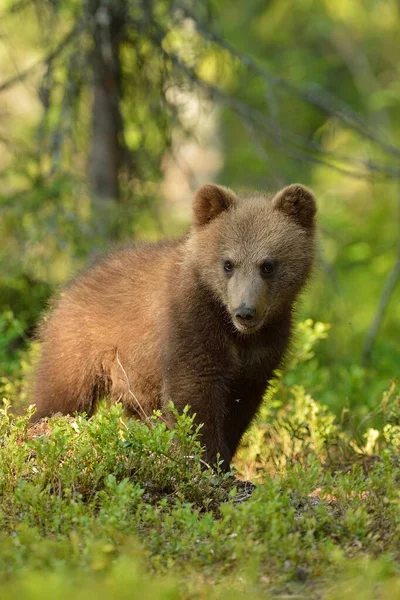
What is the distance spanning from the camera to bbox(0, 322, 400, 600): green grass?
3.83m

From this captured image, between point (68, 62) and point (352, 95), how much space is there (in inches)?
507

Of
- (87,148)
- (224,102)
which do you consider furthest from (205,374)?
(87,148)

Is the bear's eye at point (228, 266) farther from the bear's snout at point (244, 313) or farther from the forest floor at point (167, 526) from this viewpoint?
the forest floor at point (167, 526)

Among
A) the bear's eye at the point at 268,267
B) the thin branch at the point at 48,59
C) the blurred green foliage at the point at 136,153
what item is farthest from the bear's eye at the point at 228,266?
the thin branch at the point at 48,59

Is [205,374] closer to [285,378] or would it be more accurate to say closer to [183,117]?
[285,378]

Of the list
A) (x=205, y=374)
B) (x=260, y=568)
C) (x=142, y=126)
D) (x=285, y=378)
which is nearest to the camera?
(x=260, y=568)

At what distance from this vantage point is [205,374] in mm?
6316

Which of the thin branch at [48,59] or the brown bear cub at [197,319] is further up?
the thin branch at [48,59]

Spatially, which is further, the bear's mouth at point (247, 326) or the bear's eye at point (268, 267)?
the bear's eye at point (268, 267)

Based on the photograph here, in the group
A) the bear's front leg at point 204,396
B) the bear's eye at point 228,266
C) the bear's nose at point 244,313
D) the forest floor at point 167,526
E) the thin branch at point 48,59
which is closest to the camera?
the forest floor at point 167,526

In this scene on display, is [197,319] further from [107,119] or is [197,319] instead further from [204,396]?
[107,119]

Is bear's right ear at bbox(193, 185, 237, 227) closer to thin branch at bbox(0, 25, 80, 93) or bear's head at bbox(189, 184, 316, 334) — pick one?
bear's head at bbox(189, 184, 316, 334)

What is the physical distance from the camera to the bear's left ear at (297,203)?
668 centimetres

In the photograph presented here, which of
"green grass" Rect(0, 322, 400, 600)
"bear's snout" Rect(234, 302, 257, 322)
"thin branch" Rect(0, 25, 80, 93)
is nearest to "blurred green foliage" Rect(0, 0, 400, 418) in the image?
"thin branch" Rect(0, 25, 80, 93)
